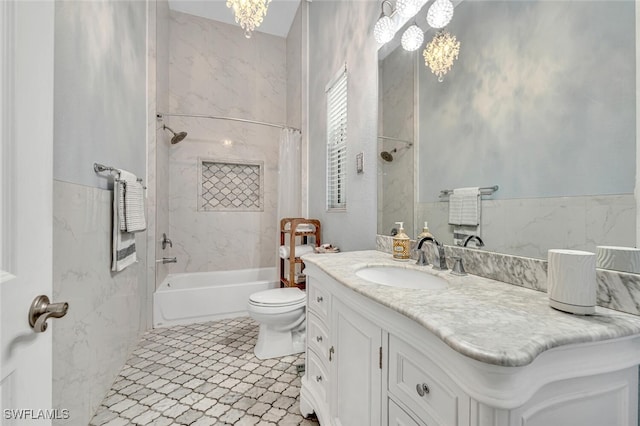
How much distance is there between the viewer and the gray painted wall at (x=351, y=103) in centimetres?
178

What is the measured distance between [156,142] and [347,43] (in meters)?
1.98

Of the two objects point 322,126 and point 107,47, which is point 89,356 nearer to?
point 107,47

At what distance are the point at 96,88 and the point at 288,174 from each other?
6.04ft

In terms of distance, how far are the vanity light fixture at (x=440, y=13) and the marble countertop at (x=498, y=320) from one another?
116 cm

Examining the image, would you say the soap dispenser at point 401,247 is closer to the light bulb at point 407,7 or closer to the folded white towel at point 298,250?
the light bulb at point 407,7

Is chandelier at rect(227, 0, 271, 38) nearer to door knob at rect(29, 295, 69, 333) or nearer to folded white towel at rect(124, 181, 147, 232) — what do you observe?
folded white towel at rect(124, 181, 147, 232)

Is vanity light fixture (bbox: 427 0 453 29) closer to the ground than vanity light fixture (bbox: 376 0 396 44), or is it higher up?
closer to the ground

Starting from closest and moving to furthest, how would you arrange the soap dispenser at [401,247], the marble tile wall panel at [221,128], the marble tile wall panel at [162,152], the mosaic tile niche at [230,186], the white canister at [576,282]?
the white canister at [576,282] → the soap dispenser at [401,247] → the marble tile wall panel at [162,152] → the marble tile wall panel at [221,128] → the mosaic tile niche at [230,186]

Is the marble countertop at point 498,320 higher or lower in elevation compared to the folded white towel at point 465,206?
lower

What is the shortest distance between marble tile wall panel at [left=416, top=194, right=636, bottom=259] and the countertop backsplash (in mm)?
43

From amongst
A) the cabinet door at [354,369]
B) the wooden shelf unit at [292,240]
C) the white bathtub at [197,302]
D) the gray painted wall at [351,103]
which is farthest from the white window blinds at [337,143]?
the white bathtub at [197,302]

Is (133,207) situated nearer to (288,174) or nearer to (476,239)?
(288,174)

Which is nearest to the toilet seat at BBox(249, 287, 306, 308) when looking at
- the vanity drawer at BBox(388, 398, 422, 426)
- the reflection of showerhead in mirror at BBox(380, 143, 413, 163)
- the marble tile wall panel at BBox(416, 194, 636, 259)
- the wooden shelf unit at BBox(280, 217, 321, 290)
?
the wooden shelf unit at BBox(280, 217, 321, 290)

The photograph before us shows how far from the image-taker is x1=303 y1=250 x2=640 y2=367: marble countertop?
0.47 metres
